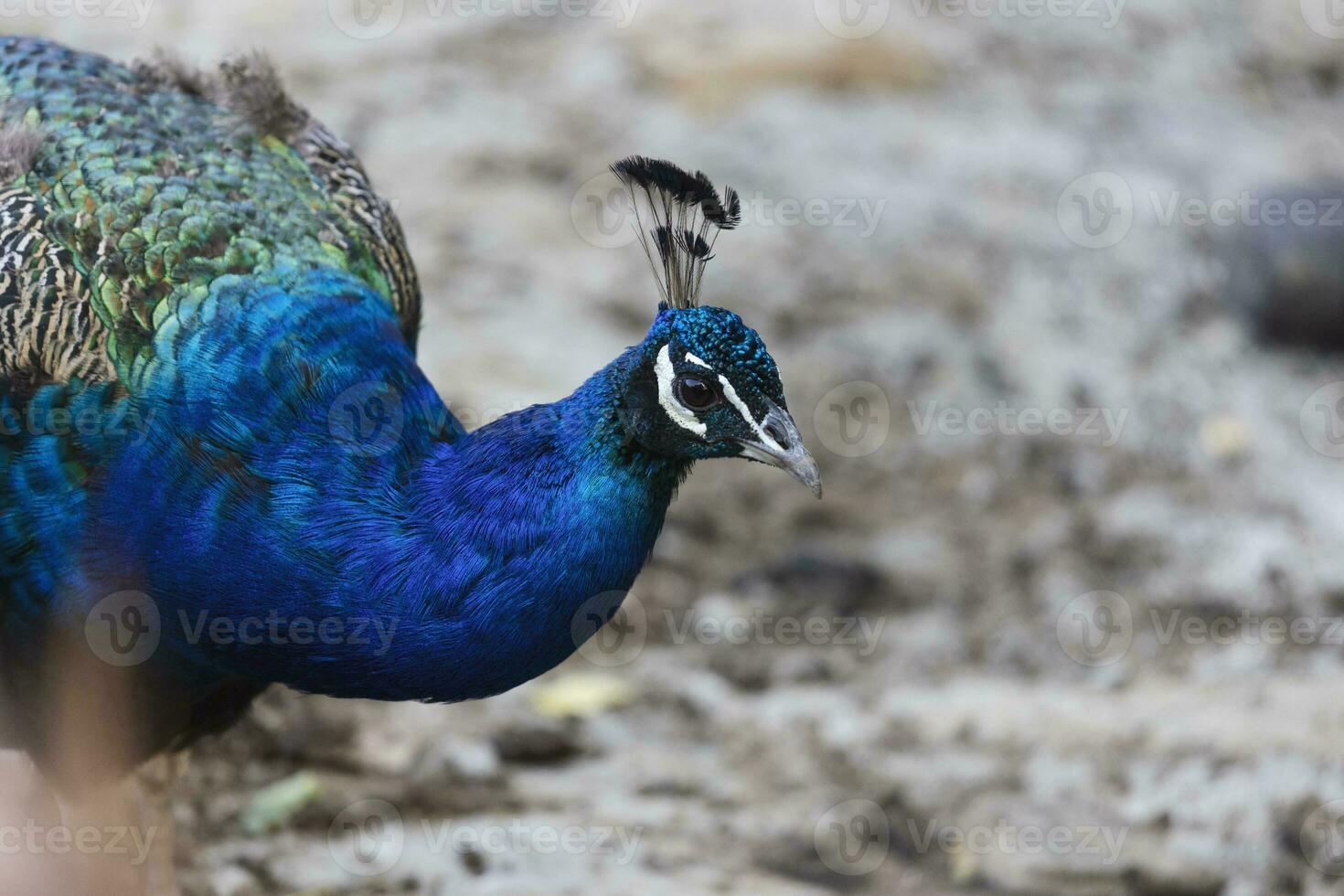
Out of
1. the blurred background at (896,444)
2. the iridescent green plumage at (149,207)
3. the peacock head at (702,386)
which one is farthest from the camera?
the blurred background at (896,444)

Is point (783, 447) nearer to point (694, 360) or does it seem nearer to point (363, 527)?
point (694, 360)

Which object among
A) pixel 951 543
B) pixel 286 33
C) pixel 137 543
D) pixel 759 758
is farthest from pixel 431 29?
pixel 137 543

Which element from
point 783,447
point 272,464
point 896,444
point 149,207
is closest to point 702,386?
point 783,447

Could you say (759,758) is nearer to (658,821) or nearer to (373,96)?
(658,821)

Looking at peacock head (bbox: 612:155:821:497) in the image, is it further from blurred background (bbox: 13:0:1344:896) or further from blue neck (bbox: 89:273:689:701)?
blurred background (bbox: 13:0:1344:896)

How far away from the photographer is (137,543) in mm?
2328

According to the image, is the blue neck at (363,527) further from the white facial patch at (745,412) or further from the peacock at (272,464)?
the white facial patch at (745,412)

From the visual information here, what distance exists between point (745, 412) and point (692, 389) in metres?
0.09

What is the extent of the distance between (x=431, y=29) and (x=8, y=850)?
4109 millimetres

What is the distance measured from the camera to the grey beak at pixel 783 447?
219 cm

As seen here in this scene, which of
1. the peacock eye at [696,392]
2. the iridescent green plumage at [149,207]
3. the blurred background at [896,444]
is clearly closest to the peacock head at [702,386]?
the peacock eye at [696,392]

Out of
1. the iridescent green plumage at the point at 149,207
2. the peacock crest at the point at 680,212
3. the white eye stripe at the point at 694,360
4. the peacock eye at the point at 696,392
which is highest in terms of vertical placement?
the iridescent green plumage at the point at 149,207

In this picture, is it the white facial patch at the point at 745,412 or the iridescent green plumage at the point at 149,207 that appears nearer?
the white facial patch at the point at 745,412

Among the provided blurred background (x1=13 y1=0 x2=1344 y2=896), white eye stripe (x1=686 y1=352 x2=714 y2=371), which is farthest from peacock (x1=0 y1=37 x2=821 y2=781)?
blurred background (x1=13 y1=0 x2=1344 y2=896)
